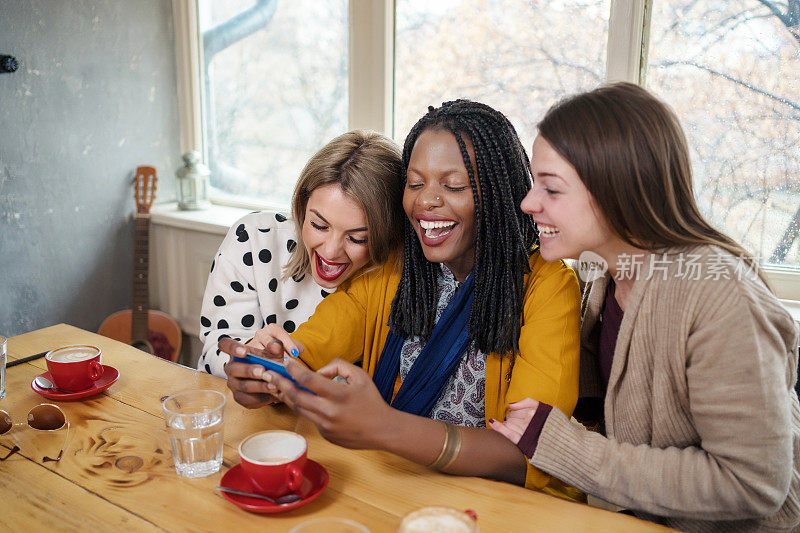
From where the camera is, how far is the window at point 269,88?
269 centimetres

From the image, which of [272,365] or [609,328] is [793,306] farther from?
[272,365]

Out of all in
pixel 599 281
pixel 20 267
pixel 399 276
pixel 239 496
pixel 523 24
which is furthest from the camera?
pixel 20 267

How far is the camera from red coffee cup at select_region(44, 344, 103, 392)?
1.28 meters

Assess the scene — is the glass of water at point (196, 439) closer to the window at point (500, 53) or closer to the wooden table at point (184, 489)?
the wooden table at point (184, 489)

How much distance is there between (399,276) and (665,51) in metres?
1.18

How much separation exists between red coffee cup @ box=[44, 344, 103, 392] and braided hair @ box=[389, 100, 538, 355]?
2.60 feet

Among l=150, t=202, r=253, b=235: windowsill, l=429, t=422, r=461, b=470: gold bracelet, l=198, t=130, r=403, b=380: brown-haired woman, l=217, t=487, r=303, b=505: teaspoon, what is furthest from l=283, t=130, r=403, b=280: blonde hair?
l=150, t=202, r=253, b=235: windowsill

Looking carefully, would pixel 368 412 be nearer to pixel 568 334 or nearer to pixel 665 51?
pixel 568 334

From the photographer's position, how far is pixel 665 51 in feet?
6.46

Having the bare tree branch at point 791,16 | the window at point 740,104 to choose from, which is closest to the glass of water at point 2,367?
the window at point 740,104

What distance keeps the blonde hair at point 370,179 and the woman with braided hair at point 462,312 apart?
0.15ft

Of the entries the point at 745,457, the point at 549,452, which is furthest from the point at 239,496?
the point at 745,457

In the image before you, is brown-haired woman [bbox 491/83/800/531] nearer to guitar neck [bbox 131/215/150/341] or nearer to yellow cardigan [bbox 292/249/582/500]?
yellow cardigan [bbox 292/249/582/500]

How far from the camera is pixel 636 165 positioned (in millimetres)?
1085
